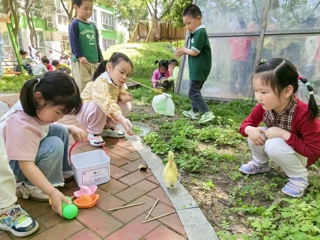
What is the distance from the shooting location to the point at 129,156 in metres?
2.57

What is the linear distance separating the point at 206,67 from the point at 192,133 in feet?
3.83

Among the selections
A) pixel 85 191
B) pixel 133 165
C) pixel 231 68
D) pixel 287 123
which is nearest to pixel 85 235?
pixel 85 191

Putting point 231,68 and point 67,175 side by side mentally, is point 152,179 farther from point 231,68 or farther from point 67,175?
point 231,68

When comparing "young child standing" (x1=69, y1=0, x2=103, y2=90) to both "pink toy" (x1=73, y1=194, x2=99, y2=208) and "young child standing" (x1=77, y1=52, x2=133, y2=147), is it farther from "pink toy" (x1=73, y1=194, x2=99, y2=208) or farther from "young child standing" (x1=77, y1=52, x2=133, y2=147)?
"pink toy" (x1=73, y1=194, x2=99, y2=208)

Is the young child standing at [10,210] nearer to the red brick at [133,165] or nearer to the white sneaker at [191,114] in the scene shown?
the red brick at [133,165]

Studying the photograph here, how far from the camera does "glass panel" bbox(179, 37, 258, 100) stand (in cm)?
443

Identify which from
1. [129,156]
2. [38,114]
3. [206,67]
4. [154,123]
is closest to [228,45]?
[206,67]

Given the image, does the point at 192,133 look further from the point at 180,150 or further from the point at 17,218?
the point at 17,218

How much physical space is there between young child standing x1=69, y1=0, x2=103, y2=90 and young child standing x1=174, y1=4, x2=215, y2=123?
Answer: 1.26 metres

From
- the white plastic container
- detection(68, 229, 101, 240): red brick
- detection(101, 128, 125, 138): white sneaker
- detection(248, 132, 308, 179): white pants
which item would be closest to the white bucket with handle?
the white plastic container

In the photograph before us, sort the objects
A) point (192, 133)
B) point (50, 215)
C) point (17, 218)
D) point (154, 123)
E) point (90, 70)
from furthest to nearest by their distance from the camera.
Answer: point (90, 70) → point (154, 123) → point (192, 133) → point (50, 215) → point (17, 218)

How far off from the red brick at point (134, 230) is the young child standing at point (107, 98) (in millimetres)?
915

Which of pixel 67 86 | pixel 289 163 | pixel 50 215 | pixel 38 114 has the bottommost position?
pixel 50 215

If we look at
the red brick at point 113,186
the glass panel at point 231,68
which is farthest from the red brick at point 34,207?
the glass panel at point 231,68
